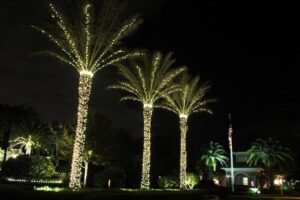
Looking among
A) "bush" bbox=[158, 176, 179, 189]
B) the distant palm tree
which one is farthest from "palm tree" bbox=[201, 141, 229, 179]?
"bush" bbox=[158, 176, 179, 189]

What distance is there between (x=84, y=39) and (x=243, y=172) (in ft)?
175

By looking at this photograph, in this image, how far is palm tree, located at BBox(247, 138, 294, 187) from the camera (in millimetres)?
66188

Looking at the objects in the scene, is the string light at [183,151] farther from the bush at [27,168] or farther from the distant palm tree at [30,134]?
the distant palm tree at [30,134]

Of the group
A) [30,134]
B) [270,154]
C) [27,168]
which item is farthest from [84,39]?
[270,154]

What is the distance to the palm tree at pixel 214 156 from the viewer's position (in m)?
74.2

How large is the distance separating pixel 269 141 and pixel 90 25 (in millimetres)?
52791

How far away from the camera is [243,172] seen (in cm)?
6925

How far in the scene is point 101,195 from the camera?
55.0 ft

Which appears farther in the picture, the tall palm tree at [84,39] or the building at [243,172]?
the building at [243,172]

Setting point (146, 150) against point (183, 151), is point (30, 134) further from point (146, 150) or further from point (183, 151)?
point (146, 150)

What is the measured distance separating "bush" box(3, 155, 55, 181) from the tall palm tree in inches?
562

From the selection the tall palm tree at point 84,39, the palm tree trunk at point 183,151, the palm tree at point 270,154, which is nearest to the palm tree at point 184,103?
the palm tree trunk at point 183,151

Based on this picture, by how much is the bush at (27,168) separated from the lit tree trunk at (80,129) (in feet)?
46.4

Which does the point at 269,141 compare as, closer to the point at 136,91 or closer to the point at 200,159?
→ the point at 200,159
